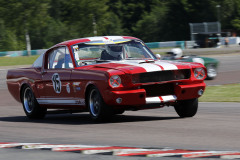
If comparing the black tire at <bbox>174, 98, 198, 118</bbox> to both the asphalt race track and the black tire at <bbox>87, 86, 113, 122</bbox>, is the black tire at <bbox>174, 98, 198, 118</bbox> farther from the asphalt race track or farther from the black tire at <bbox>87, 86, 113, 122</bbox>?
the black tire at <bbox>87, 86, 113, 122</bbox>

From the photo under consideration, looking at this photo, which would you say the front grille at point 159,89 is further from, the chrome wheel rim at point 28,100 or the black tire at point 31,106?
the chrome wheel rim at point 28,100

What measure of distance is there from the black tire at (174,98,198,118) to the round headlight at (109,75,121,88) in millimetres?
1342

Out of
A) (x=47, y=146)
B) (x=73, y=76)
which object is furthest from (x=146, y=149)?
(x=73, y=76)

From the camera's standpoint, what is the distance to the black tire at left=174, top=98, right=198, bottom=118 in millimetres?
9586

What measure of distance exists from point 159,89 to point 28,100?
11.0 feet

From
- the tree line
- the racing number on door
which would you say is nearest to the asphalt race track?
the racing number on door

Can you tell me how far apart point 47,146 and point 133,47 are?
4.09 m

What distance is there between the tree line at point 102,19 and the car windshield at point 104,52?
52771 millimetres

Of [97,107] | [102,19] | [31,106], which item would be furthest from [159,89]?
[102,19]

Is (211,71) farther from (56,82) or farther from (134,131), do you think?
(134,131)

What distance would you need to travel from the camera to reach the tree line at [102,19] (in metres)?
62.7

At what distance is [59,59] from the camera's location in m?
10.5

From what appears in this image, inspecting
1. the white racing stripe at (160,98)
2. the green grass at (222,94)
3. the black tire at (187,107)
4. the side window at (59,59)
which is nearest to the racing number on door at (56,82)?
the side window at (59,59)

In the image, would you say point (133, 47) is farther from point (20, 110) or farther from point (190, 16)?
point (190, 16)
